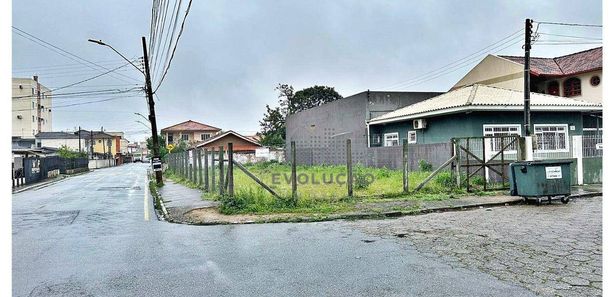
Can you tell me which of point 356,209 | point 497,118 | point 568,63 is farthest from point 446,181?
point 568,63

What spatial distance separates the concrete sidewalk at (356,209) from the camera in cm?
1026

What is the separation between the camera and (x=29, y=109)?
74188 mm

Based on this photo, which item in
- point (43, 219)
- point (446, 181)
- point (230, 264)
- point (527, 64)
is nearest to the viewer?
point (230, 264)

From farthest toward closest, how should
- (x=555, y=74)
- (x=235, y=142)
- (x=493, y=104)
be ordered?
(x=235, y=142) → (x=555, y=74) → (x=493, y=104)

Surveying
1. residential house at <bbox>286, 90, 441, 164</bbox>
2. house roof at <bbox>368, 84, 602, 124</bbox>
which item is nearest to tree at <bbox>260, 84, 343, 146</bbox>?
residential house at <bbox>286, 90, 441, 164</bbox>

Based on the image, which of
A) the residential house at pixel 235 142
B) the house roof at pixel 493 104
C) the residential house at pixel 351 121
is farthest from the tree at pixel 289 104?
the house roof at pixel 493 104

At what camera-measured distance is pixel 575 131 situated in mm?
21875

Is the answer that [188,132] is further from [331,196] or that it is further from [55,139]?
[331,196]

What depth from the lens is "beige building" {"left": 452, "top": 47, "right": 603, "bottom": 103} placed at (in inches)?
1203

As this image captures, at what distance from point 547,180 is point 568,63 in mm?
26699

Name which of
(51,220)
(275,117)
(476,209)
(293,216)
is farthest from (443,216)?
(275,117)

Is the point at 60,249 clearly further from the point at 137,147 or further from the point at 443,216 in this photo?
the point at 137,147

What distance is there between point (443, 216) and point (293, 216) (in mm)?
3566

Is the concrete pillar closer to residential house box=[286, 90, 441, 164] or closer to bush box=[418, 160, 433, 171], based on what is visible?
bush box=[418, 160, 433, 171]
